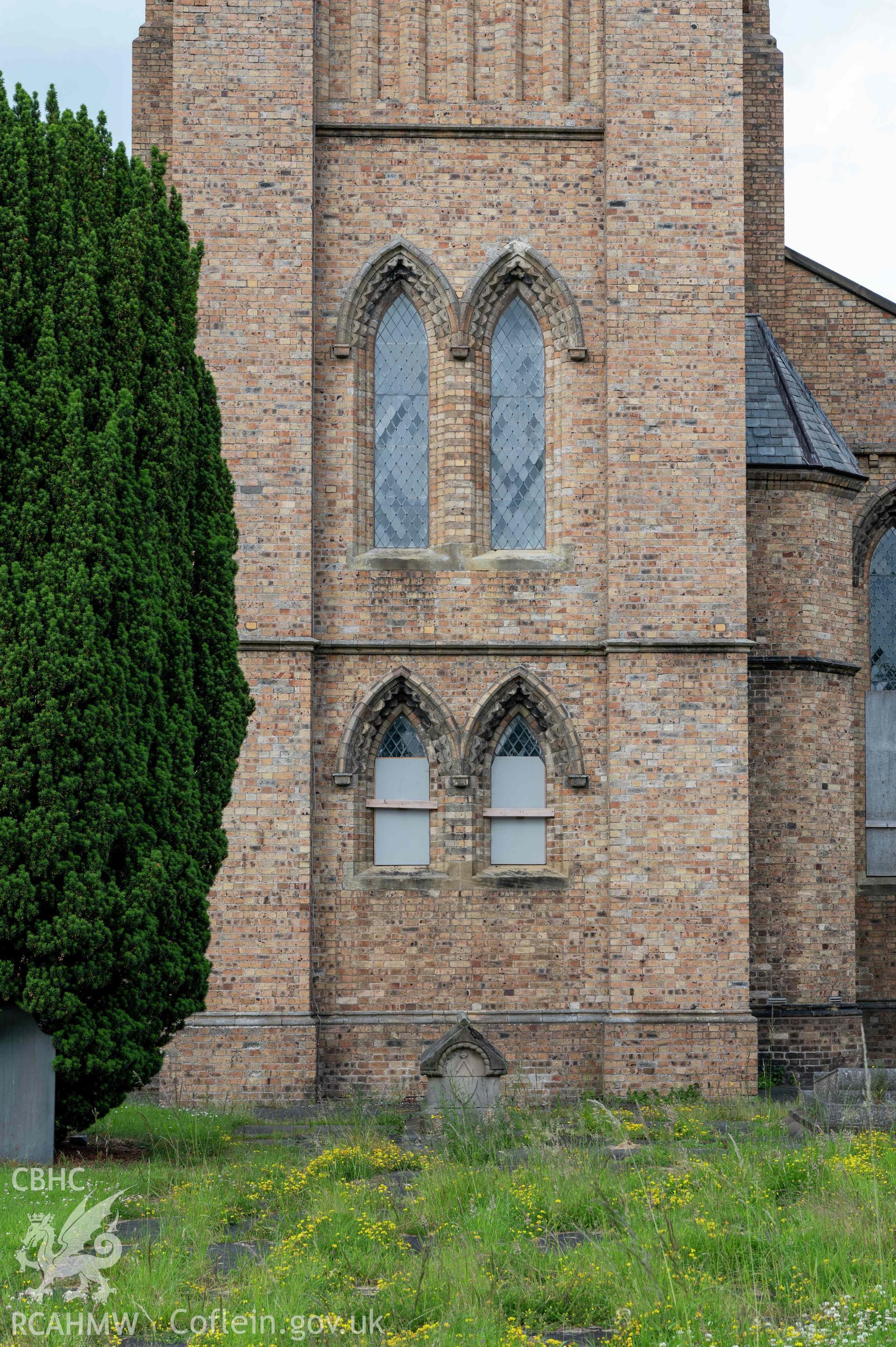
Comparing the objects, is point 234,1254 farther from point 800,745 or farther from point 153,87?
point 153,87

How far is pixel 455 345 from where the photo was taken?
15.3 meters

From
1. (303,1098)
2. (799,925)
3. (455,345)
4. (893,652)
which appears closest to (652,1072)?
(799,925)

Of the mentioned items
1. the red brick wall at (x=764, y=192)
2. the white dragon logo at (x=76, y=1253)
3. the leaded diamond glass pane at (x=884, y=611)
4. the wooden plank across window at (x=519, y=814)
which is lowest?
the white dragon logo at (x=76, y=1253)

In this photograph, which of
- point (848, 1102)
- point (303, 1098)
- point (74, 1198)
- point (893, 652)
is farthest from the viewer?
point (893, 652)

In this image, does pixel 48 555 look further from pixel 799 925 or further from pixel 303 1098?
pixel 799 925

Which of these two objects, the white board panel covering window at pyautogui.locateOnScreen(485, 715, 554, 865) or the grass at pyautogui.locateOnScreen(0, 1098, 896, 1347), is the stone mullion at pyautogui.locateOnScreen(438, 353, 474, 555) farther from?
the grass at pyautogui.locateOnScreen(0, 1098, 896, 1347)

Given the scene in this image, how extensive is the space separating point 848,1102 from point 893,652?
784cm

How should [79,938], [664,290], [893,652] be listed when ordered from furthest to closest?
[893,652] < [664,290] < [79,938]

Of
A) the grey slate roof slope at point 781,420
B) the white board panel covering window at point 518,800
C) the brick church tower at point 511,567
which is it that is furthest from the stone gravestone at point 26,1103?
the grey slate roof slope at point 781,420

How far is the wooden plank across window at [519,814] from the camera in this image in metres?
14.9

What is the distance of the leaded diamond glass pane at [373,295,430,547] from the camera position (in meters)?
15.4

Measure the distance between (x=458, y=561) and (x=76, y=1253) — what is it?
8994mm

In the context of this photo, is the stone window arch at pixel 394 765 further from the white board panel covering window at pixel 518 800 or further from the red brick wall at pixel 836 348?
the red brick wall at pixel 836 348

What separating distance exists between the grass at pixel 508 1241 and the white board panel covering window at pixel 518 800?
462 centimetres
